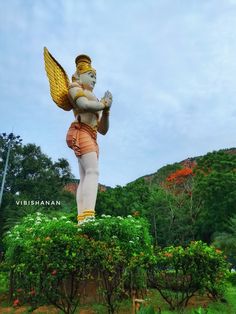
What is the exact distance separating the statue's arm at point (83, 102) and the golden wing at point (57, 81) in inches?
13.9

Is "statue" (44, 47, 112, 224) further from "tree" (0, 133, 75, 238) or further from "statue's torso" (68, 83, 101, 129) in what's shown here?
"tree" (0, 133, 75, 238)

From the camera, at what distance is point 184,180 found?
2780 cm

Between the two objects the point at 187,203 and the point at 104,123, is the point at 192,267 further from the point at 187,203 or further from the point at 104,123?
the point at 187,203

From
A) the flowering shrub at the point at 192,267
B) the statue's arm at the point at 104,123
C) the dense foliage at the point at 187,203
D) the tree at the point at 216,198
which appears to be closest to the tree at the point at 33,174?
the dense foliage at the point at 187,203

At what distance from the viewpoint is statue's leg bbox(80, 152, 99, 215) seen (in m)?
→ 8.50

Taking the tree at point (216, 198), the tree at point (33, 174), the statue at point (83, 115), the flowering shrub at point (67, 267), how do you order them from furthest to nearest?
the tree at point (33, 174) < the tree at point (216, 198) < the statue at point (83, 115) < the flowering shrub at point (67, 267)

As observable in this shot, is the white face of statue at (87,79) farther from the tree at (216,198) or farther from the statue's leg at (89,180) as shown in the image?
the tree at (216,198)

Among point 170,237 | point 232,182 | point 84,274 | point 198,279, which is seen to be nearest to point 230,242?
point 232,182

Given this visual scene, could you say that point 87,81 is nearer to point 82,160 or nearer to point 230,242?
point 82,160

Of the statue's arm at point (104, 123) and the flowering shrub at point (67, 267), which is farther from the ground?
the statue's arm at point (104, 123)

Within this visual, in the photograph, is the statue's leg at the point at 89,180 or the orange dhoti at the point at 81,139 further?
the orange dhoti at the point at 81,139

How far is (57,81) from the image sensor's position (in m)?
9.34

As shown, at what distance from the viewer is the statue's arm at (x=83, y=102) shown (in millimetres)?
8703

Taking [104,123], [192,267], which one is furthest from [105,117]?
[192,267]
